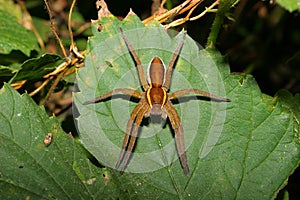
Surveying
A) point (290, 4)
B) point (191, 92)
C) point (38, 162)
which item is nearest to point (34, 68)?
point (38, 162)

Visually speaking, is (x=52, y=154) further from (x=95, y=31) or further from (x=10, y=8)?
(x=10, y=8)

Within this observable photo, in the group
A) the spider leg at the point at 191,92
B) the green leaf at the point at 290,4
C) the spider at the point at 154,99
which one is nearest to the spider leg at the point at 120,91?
the spider at the point at 154,99

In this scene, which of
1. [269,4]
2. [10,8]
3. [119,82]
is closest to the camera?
[119,82]

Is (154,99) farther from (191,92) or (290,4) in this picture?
(290,4)

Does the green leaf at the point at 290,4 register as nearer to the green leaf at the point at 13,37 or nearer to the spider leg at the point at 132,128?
the spider leg at the point at 132,128

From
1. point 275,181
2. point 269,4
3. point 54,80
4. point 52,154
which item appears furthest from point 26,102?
point 269,4

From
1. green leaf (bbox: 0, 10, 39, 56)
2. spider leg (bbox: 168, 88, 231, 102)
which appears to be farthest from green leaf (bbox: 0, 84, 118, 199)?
green leaf (bbox: 0, 10, 39, 56)
